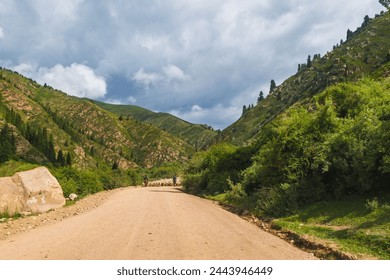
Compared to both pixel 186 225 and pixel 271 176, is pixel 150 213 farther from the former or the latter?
pixel 271 176

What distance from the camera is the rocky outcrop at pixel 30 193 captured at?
17625 millimetres

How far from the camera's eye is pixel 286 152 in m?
18.1

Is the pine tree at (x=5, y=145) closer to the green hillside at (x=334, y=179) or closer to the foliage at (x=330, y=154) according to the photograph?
the green hillside at (x=334, y=179)

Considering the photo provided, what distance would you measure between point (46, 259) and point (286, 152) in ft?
43.4

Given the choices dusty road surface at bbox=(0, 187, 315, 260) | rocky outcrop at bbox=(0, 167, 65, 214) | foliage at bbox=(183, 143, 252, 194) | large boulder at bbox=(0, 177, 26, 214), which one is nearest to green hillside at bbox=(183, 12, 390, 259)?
dusty road surface at bbox=(0, 187, 315, 260)

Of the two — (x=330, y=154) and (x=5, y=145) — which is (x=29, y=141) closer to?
(x=5, y=145)

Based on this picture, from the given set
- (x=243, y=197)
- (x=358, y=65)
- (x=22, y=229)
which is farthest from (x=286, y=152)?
(x=358, y=65)

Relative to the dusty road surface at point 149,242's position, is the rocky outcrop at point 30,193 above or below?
above

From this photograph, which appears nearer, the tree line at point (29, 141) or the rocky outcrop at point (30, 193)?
the rocky outcrop at point (30, 193)

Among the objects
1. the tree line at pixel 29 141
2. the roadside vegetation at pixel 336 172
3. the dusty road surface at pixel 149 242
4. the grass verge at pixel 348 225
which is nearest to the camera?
the dusty road surface at pixel 149 242

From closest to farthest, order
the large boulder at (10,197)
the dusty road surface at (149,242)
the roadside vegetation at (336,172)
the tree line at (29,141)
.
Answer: the dusty road surface at (149,242)
the roadside vegetation at (336,172)
the large boulder at (10,197)
the tree line at (29,141)

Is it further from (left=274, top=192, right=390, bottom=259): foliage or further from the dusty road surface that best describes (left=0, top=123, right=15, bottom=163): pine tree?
(left=274, top=192, right=390, bottom=259): foliage

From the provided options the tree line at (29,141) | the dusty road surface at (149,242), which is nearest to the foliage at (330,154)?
the dusty road surface at (149,242)

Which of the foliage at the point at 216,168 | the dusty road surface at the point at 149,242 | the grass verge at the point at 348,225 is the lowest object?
the dusty road surface at the point at 149,242
